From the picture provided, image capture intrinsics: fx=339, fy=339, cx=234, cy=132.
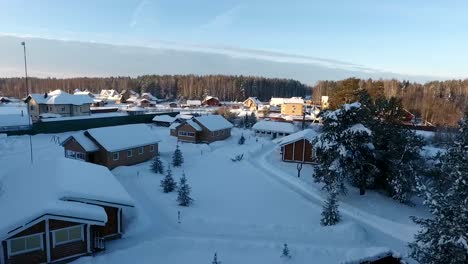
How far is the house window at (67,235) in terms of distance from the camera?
15203mm

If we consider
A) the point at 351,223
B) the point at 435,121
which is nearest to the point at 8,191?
the point at 351,223

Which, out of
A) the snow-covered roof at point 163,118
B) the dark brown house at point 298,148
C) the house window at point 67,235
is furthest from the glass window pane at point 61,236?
the snow-covered roof at point 163,118

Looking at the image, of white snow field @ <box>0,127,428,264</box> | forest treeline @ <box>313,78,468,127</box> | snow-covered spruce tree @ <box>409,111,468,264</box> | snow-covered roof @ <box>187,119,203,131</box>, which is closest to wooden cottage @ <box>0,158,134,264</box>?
white snow field @ <box>0,127,428,264</box>

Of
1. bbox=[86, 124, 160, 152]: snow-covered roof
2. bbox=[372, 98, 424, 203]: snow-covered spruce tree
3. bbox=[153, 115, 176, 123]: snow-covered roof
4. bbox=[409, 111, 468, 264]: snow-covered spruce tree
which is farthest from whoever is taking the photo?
bbox=[153, 115, 176, 123]: snow-covered roof

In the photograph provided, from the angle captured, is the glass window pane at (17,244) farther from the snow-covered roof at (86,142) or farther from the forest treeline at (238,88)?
the forest treeline at (238,88)

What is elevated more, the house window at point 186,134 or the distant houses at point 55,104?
the distant houses at point 55,104

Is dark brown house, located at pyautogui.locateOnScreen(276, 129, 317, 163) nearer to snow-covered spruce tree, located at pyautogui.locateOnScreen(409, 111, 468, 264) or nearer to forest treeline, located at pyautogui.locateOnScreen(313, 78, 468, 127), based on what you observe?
forest treeline, located at pyautogui.locateOnScreen(313, 78, 468, 127)

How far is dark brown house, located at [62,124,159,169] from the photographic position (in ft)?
104

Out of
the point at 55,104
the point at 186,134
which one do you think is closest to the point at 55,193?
the point at 186,134

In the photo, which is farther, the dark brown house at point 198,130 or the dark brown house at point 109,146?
the dark brown house at point 198,130

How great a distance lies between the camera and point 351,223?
20.2 m

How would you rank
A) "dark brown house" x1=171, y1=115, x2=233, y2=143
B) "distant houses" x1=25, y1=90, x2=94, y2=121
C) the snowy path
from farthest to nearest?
"distant houses" x1=25, y1=90, x2=94, y2=121 → "dark brown house" x1=171, y1=115, x2=233, y2=143 → the snowy path

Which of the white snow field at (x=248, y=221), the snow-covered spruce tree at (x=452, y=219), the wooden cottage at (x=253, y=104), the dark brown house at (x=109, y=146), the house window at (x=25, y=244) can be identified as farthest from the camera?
the wooden cottage at (x=253, y=104)

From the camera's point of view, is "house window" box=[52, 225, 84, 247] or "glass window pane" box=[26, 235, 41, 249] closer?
"glass window pane" box=[26, 235, 41, 249]
